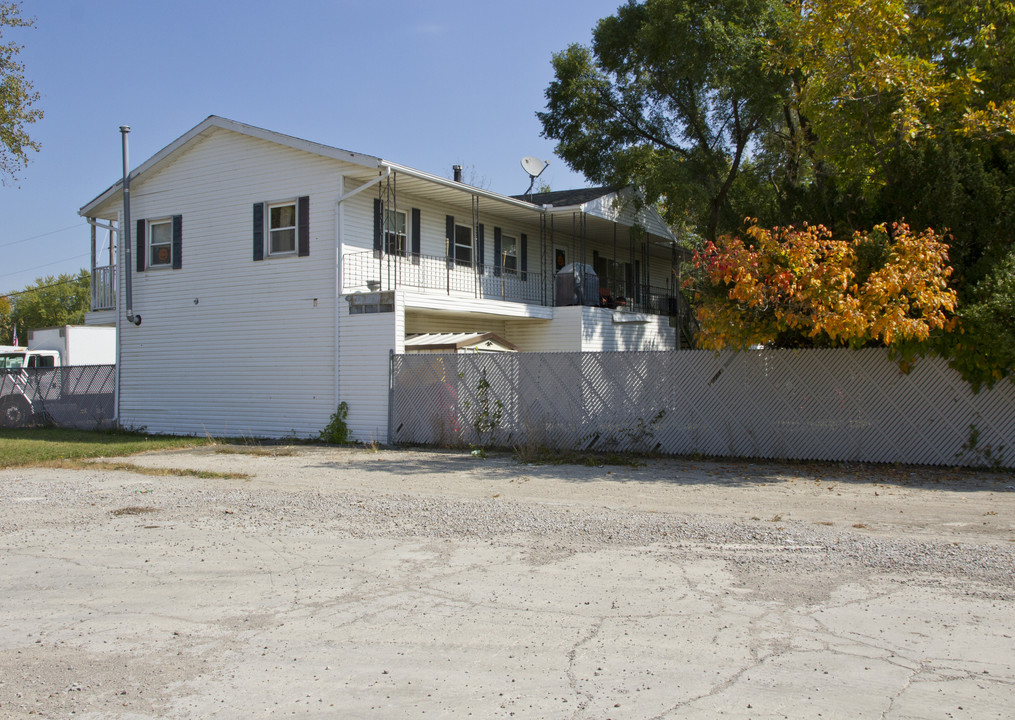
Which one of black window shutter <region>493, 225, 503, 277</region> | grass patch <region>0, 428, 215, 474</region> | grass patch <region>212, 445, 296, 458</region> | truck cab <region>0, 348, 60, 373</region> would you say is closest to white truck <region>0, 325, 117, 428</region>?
grass patch <region>0, 428, 215, 474</region>

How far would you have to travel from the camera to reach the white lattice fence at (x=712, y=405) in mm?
12719

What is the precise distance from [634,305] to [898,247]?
15.7 metres

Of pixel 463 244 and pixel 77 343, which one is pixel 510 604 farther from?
pixel 77 343

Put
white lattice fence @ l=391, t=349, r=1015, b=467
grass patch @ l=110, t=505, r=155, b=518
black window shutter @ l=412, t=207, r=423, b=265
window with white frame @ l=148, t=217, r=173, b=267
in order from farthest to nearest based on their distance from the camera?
window with white frame @ l=148, t=217, r=173, b=267, black window shutter @ l=412, t=207, r=423, b=265, white lattice fence @ l=391, t=349, r=1015, b=467, grass patch @ l=110, t=505, r=155, b=518

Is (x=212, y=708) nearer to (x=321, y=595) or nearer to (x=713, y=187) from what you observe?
(x=321, y=595)

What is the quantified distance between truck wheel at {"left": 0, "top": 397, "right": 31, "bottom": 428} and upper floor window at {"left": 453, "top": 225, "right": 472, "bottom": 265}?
1365cm

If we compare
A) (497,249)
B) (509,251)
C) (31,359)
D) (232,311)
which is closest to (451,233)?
(497,249)

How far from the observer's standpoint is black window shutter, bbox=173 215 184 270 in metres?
20.8

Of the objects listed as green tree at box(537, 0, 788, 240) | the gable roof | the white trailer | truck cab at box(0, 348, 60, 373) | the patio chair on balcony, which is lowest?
truck cab at box(0, 348, 60, 373)

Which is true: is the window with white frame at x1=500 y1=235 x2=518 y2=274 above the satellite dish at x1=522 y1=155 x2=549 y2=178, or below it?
below

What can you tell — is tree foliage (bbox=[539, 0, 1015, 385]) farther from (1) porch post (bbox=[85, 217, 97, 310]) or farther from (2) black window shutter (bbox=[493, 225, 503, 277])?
(1) porch post (bbox=[85, 217, 97, 310])

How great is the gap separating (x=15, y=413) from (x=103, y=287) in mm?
5390

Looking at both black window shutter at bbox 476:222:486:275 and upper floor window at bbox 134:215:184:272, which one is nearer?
upper floor window at bbox 134:215:184:272

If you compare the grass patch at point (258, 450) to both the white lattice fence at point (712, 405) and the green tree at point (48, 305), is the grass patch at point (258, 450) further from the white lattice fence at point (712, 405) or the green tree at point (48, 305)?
the green tree at point (48, 305)
